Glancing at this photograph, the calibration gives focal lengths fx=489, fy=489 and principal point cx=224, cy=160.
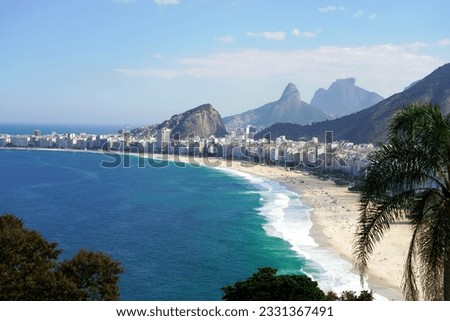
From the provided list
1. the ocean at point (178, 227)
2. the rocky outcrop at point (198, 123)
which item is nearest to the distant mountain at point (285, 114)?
the rocky outcrop at point (198, 123)

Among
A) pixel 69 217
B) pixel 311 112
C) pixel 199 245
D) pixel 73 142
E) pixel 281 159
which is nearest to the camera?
pixel 199 245

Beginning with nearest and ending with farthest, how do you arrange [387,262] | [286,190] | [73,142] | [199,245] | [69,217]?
[387,262] < [199,245] < [69,217] < [286,190] < [73,142]

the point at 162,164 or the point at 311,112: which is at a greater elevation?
the point at 311,112

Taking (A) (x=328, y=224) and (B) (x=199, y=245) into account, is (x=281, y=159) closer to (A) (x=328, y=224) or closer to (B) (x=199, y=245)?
(A) (x=328, y=224)

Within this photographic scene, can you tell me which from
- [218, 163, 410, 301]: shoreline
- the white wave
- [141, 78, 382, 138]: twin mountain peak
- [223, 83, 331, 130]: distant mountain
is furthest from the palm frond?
[223, 83, 331, 130]: distant mountain

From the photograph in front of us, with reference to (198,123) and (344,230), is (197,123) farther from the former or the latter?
(344,230)

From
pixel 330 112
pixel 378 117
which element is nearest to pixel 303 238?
pixel 378 117

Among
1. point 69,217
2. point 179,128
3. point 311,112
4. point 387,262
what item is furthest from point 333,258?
point 311,112

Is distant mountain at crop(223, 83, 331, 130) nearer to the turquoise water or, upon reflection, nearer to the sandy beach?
the sandy beach

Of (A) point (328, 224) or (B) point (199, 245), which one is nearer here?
(B) point (199, 245)
